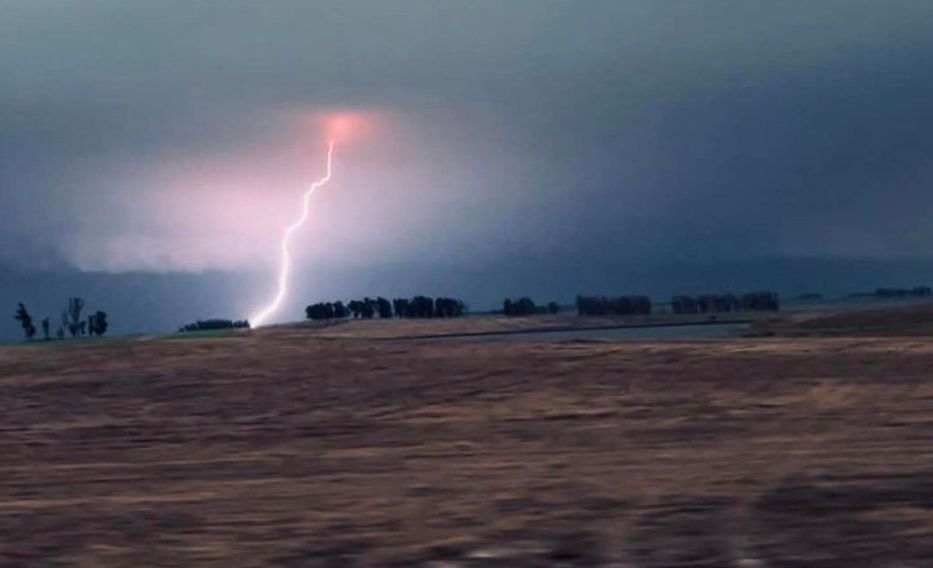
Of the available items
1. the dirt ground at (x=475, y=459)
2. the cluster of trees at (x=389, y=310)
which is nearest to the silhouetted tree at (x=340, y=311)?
the cluster of trees at (x=389, y=310)

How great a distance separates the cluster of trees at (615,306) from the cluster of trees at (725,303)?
401 centimetres

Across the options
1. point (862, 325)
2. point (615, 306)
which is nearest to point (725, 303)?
point (615, 306)

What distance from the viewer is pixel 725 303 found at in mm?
73438

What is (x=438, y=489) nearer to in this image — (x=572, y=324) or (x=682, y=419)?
(x=682, y=419)

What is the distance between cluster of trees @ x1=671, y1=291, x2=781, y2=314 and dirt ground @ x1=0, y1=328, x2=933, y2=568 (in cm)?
4307

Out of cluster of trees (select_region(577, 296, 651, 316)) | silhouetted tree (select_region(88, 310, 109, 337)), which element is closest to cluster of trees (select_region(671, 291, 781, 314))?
cluster of trees (select_region(577, 296, 651, 316))

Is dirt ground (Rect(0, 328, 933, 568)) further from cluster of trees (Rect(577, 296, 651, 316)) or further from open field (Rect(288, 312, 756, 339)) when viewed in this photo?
cluster of trees (Rect(577, 296, 651, 316))

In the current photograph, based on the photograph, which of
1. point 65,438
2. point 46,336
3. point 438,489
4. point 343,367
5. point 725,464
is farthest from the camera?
point 46,336

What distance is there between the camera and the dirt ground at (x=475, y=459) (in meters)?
10.9

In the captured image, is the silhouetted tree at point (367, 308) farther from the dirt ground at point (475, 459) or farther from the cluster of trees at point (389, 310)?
the dirt ground at point (475, 459)

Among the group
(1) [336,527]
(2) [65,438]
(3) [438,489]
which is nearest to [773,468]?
(3) [438,489]

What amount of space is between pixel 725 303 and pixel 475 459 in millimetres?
59351

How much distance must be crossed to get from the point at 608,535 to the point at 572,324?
46.0m

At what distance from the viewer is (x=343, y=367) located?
2666cm
